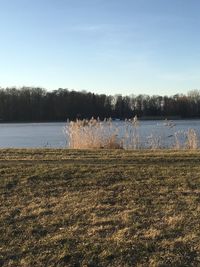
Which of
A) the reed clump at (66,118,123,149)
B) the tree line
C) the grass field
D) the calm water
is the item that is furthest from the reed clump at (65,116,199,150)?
the tree line

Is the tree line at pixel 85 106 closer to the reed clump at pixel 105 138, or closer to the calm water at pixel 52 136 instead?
the calm water at pixel 52 136

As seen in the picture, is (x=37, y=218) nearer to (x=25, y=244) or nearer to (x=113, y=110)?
(x=25, y=244)

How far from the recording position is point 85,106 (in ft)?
240

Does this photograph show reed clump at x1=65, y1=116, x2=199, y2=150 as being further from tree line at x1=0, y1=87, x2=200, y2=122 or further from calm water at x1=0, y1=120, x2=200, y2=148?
tree line at x1=0, y1=87, x2=200, y2=122

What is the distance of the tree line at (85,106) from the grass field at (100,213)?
61271 millimetres

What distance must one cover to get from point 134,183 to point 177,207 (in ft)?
4.36

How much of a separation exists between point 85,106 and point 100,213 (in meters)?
66.9

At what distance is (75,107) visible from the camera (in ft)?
240

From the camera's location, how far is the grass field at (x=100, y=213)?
5.30m

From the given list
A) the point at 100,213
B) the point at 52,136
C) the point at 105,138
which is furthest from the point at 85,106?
the point at 100,213

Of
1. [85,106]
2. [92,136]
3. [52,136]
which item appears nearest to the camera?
[92,136]

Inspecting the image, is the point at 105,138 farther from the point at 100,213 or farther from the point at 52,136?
the point at 52,136

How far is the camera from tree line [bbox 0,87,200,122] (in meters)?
73.5

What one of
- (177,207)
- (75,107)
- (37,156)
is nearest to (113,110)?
(75,107)
